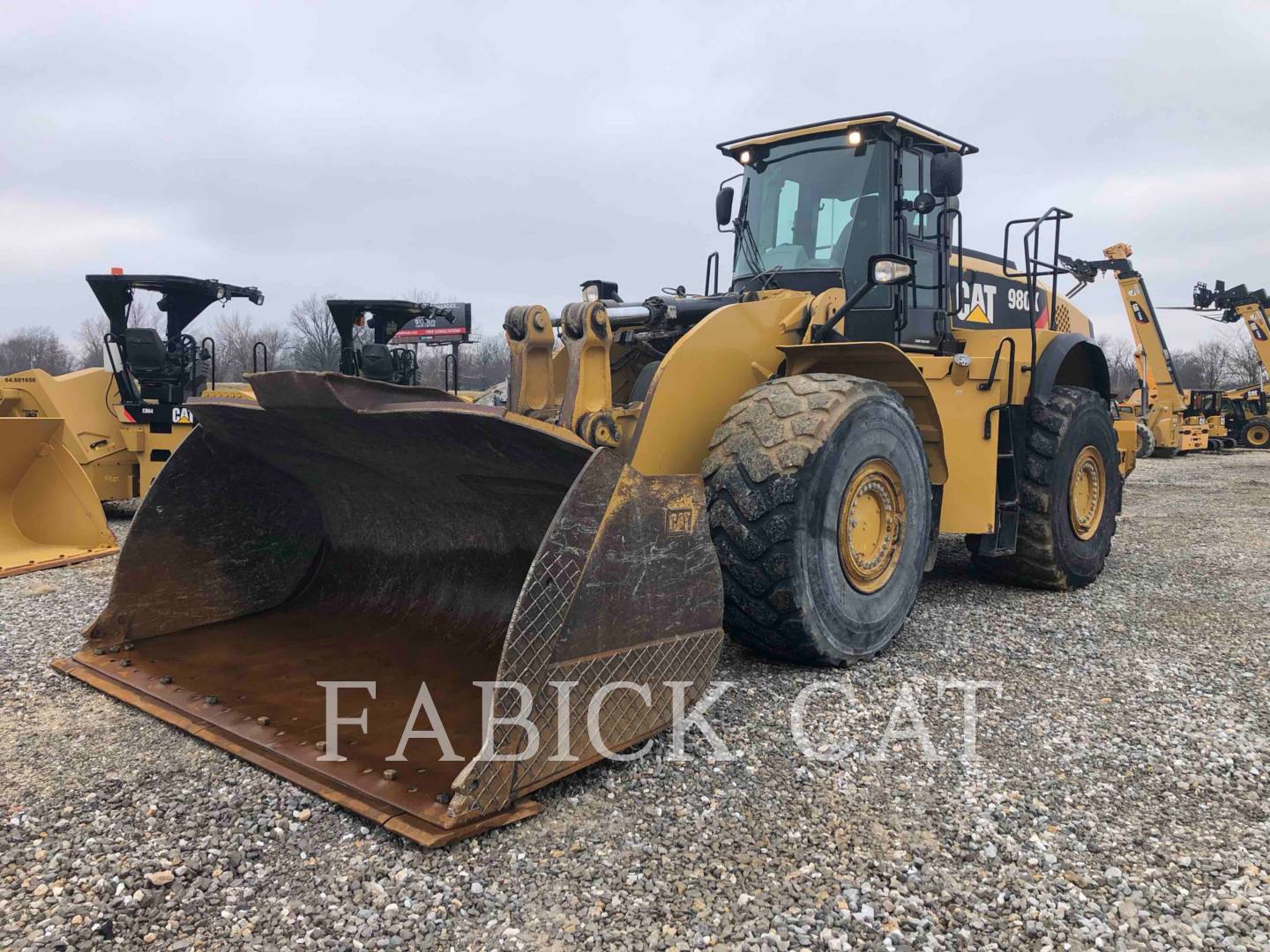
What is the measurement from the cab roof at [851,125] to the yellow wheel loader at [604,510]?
0.06ft

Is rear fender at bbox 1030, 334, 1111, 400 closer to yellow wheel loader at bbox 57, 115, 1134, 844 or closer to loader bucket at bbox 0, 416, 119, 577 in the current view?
yellow wheel loader at bbox 57, 115, 1134, 844

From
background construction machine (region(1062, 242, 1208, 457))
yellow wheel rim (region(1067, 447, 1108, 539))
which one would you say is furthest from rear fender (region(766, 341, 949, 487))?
background construction machine (region(1062, 242, 1208, 457))

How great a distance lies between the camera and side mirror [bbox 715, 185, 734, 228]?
5777 millimetres

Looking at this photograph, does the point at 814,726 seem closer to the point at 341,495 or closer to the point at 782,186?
the point at 341,495

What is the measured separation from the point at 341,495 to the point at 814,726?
254 centimetres

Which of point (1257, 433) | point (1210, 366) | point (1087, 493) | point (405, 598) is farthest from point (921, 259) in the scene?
point (1210, 366)

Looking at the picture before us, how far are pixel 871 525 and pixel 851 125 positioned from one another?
2.46 metres

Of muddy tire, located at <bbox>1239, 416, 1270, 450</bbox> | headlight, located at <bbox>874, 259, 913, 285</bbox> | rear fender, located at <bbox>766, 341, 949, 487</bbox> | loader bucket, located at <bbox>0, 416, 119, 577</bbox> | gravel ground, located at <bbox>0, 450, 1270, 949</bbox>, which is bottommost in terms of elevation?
gravel ground, located at <bbox>0, 450, 1270, 949</bbox>

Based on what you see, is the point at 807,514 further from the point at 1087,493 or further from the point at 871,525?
the point at 1087,493

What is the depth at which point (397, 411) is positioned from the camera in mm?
3207

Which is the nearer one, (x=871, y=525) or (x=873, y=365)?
(x=871, y=525)

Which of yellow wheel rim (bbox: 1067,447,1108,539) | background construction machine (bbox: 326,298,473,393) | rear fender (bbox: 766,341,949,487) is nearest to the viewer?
rear fender (bbox: 766,341,949,487)

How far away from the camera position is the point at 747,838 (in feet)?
8.64

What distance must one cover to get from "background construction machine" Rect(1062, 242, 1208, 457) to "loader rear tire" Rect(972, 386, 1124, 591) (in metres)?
16.2
